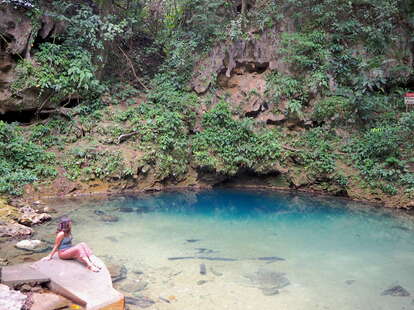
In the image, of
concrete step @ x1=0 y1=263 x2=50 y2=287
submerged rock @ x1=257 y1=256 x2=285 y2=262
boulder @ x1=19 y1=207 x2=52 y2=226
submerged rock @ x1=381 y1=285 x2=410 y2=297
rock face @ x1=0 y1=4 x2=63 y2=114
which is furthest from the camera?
rock face @ x1=0 y1=4 x2=63 y2=114

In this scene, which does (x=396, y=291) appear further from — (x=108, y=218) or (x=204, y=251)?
(x=108, y=218)

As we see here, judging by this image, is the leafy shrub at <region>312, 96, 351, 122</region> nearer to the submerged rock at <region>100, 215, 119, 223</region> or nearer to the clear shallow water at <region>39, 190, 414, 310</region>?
the clear shallow water at <region>39, 190, 414, 310</region>

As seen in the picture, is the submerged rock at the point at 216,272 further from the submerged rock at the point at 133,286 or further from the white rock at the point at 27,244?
the white rock at the point at 27,244

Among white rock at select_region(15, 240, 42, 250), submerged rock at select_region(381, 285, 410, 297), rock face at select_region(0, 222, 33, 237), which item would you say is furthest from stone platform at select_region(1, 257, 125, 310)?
submerged rock at select_region(381, 285, 410, 297)

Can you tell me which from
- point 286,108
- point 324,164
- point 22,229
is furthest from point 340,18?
point 22,229

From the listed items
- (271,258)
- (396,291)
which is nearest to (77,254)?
(271,258)

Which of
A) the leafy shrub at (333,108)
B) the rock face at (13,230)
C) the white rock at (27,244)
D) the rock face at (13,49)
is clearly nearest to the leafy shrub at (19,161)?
the rock face at (13,49)

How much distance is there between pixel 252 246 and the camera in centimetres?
896

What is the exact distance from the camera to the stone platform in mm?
5523

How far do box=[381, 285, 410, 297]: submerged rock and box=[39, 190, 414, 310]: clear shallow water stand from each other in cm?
10

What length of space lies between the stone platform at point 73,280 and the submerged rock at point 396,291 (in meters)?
4.63

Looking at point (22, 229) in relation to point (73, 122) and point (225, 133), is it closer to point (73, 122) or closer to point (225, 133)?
point (73, 122)

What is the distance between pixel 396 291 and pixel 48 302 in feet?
19.2

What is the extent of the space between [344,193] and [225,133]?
184 inches
